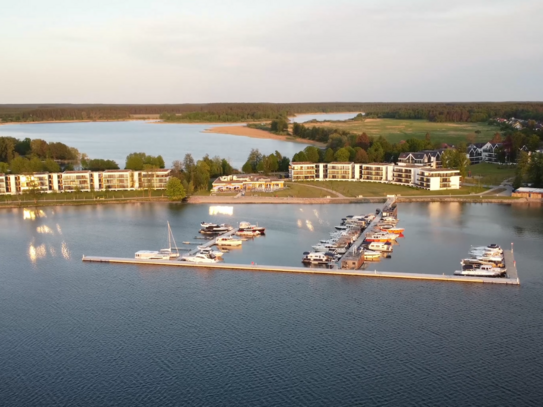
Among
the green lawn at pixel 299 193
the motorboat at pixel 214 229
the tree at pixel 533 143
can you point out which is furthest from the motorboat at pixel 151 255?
the tree at pixel 533 143

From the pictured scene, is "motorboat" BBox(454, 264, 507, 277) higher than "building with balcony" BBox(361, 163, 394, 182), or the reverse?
"building with balcony" BBox(361, 163, 394, 182)

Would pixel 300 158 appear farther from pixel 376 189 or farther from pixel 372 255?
pixel 372 255

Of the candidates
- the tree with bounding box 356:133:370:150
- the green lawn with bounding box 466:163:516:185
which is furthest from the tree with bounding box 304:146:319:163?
the green lawn with bounding box 466:163:516:185

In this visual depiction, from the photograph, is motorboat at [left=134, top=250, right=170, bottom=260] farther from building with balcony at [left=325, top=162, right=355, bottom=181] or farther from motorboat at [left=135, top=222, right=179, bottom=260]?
building with balcony at [left=325, top=162, right=355, bottom=181]

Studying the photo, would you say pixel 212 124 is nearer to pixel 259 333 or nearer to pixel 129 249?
pixel 129 249

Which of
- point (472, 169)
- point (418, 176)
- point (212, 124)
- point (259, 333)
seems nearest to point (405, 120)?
point (212, 124)

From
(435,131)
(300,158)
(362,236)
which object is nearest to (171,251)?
(362,236)
